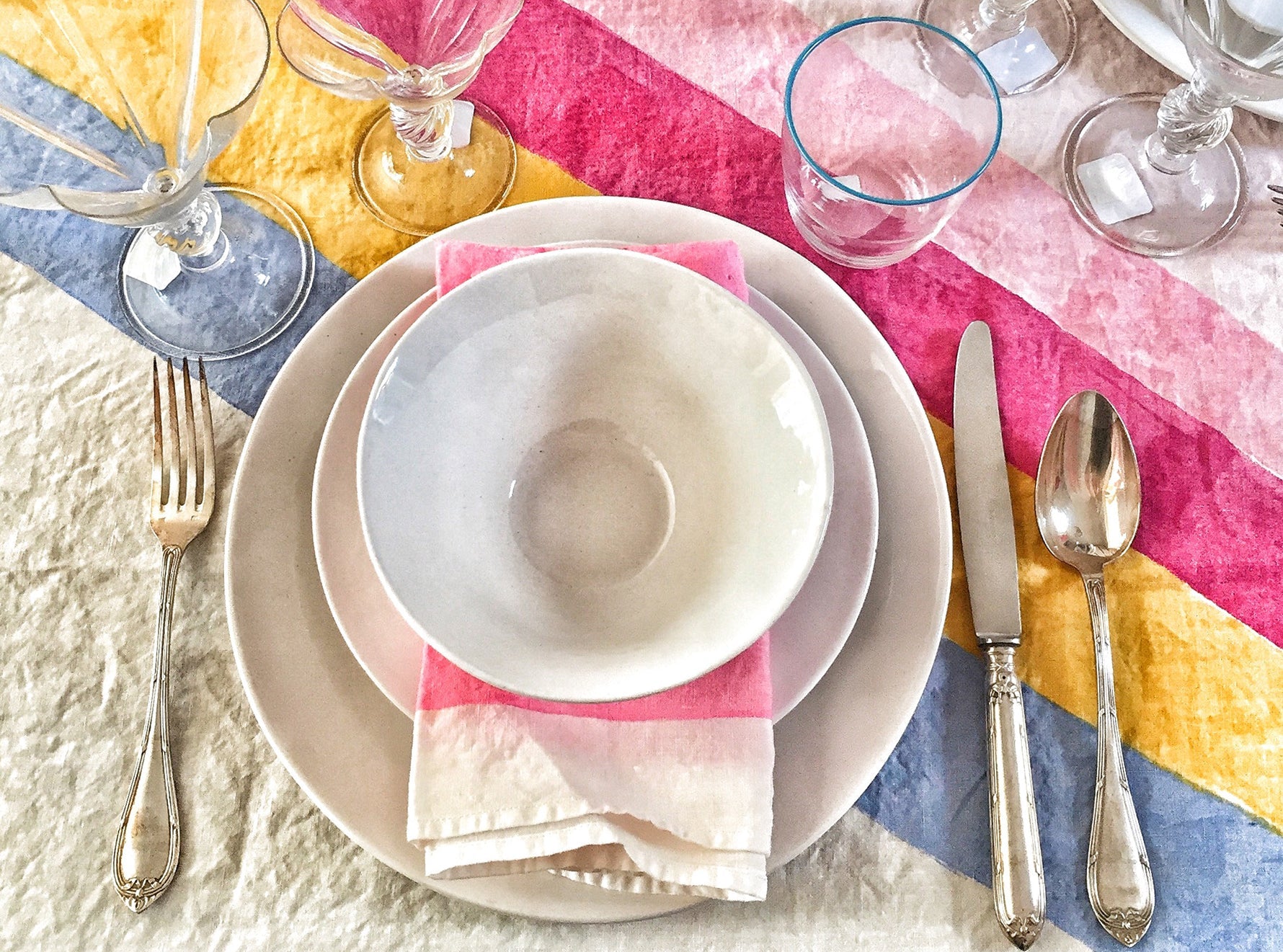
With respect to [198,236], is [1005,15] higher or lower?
higher

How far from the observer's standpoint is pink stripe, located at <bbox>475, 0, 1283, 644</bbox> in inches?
21.8

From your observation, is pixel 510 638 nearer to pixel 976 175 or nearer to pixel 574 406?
pixel 574 406

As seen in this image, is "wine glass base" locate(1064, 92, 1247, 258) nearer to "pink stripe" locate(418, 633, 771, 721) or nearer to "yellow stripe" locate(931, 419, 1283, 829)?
"yellow stripe" locate(931, 419, 1283, 829)

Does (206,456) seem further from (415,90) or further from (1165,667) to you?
(1165,667)

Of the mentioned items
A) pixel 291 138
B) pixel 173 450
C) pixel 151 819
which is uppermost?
pixel 291 138

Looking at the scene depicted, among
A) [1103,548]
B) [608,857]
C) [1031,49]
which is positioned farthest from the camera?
[1031,49]

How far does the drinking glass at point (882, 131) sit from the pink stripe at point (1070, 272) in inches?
1.4

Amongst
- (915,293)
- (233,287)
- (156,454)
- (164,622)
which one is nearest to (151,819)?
(164,622)

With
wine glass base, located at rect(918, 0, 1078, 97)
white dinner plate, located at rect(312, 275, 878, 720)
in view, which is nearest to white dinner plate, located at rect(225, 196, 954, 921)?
white dinner plate, located at rect(312, 275, 878, 720)

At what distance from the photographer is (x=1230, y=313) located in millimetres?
597

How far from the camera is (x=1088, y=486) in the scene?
540mm

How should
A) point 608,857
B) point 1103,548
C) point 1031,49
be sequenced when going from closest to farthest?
point 608,857 < point 1103,548 < point 1031,49

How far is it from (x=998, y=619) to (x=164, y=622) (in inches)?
18.4

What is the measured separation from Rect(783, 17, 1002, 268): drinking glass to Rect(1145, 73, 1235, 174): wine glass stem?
119 millimetres
